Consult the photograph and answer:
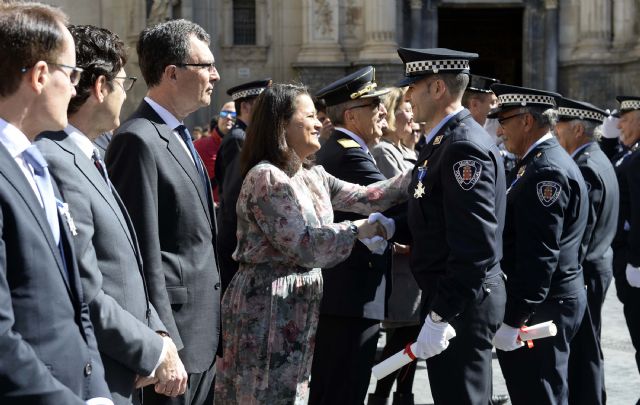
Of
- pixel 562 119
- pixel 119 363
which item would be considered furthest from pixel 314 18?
pixel 119 363

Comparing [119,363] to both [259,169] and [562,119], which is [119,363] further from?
[562,119]

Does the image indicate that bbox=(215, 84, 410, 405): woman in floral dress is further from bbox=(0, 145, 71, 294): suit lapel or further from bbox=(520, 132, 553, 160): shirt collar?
bbox=(0, 145, 71, 294): suit lapel

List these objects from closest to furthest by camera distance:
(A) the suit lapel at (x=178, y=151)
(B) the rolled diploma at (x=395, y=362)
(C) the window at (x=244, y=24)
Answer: (A) the suit lapel at (x=178, y=151) → (B) the rolled diploma at (x=395, y=362) → (C) the window at (x=244, y=24)

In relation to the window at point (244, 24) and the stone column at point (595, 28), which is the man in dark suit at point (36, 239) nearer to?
the stone column at point (595, 28)

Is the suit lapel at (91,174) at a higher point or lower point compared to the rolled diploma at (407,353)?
higher

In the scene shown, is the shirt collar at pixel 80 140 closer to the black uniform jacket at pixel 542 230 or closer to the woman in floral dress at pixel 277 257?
the woman in floral dress at pixel 277 257

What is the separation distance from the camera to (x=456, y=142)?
432 centimetres

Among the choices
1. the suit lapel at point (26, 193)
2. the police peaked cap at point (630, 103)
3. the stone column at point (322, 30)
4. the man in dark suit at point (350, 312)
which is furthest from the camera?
the stone column at point (322, 30)

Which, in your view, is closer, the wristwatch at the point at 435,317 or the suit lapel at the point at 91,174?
the suit lapel at the point at 91,174

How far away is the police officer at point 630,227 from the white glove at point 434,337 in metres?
2.87

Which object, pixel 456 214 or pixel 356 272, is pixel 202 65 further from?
pixel 356 272

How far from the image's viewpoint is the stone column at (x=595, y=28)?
2058cm

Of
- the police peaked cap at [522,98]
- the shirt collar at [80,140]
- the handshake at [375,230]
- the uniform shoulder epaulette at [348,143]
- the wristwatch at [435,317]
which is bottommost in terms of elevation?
the wristwatch at [435,317]

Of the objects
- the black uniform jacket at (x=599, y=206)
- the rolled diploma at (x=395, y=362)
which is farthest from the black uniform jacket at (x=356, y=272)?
the black uniform jacket at (x=599, y=206)
